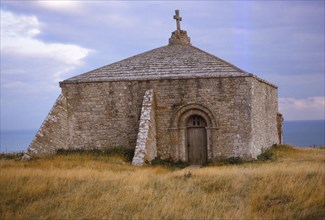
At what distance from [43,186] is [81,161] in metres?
5.86

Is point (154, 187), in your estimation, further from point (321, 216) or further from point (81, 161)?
point (81, 161)

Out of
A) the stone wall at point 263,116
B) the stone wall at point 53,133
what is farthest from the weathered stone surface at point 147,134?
the stone wall at point 263,116

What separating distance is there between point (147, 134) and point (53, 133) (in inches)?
181

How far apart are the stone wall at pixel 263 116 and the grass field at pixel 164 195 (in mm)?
6987

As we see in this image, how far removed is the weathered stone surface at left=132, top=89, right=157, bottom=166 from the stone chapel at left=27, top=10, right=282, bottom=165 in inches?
1.8

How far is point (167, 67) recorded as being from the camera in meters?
20.5

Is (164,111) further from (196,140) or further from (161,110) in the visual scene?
(196,140)

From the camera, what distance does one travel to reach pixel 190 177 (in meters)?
13.3

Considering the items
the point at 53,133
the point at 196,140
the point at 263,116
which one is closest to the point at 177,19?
the point at 263,116

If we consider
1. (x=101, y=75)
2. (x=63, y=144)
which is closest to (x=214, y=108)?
(x=101, y=75)

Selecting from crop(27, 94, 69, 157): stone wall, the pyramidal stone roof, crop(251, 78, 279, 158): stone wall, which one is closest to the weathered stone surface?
the pyramidal stone roof

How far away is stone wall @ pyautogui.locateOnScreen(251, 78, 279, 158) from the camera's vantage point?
19984 mm

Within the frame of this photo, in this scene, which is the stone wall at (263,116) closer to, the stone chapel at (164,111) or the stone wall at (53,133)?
the stone chapel at (164,111)

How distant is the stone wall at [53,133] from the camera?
62.1ft
